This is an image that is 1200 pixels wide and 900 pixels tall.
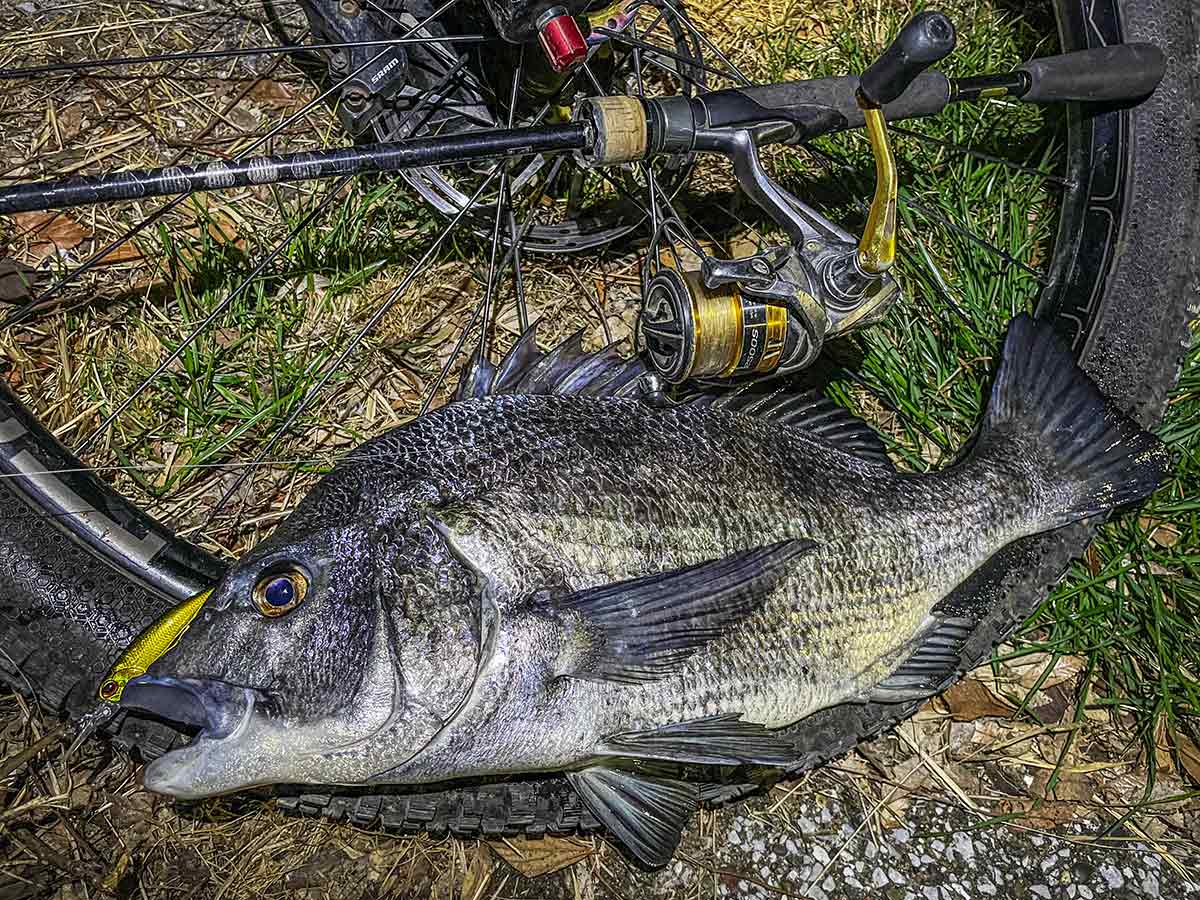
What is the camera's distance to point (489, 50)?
3.13 meters

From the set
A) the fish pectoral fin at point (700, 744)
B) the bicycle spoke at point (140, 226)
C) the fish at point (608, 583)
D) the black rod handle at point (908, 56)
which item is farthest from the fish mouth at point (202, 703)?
the black rod handle at point (908, 56)

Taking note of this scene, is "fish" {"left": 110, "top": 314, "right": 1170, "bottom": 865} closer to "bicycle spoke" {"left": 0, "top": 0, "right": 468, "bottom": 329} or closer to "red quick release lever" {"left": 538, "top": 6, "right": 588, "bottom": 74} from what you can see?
"red quick release lever" {"left": 538, "top": 6, "right": 588, "bottom": 74}

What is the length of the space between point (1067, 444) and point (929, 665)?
0.78 m

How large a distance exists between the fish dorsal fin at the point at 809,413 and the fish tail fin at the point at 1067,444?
328 mm

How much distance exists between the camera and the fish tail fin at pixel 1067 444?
2.88 m

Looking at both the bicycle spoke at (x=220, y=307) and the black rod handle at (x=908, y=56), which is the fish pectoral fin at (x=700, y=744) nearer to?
the black rod handle at (x=908, y=56)

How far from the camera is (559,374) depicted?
8.64 feet

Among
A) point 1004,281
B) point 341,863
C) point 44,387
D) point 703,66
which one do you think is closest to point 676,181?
point 703,66

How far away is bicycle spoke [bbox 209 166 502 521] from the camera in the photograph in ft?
10.1

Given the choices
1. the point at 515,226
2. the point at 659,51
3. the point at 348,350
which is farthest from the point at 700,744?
the point at 659,51

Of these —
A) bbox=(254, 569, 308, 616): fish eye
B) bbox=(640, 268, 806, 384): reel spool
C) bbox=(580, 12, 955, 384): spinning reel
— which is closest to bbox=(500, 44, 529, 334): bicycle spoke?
bbox=(580, 12, 955, 384): spinning reel

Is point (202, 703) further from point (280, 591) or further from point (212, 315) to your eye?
point (212, 315)

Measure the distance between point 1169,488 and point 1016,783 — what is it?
3.72ft

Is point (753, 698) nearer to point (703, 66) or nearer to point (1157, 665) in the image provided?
point (1157, 665)
